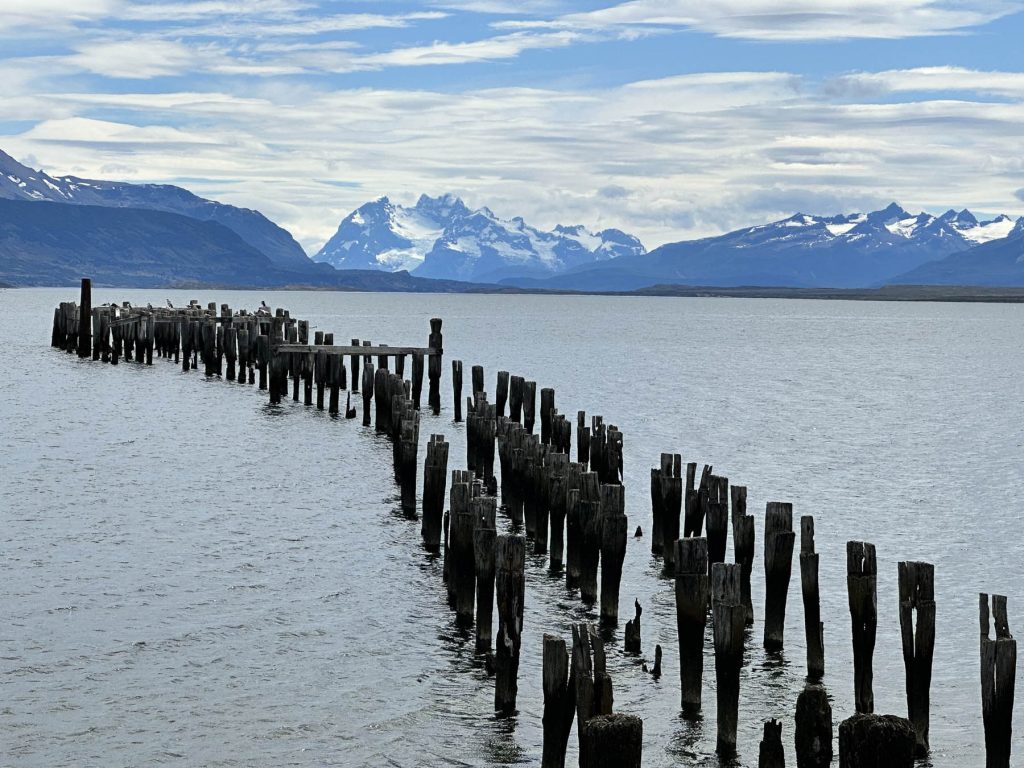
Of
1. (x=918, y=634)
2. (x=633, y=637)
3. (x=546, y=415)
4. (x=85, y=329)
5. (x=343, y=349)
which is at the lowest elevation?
(x=633, y=637)

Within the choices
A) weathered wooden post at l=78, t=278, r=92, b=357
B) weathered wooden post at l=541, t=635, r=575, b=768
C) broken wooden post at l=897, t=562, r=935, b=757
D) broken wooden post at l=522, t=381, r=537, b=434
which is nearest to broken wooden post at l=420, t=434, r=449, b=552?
broken wooden post at l=897, t=562, r=935, b=757

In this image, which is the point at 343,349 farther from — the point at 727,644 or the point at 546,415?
the point at 727,644

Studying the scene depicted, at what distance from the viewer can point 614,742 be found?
29.9 ft

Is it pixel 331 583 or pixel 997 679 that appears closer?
pixel 997 679

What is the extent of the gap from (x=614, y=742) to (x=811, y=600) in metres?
8.21

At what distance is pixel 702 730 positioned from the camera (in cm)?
1514

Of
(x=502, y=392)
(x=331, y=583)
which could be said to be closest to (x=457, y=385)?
(x=502, y=392)

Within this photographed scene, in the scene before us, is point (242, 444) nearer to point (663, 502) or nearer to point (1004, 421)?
point (663, 502)

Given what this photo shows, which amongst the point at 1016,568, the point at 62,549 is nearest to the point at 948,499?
the point at 1016,568

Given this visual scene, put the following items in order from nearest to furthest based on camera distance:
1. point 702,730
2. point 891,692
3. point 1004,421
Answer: point 702,730 < point 891,692 < point 1004,421

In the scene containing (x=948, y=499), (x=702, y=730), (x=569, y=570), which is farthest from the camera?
(x=948, y=499)

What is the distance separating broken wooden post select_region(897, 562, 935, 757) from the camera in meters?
13.9

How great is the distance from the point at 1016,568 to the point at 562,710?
14.6 m

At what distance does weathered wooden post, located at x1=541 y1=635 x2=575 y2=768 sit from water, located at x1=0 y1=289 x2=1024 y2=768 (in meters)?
1.47
